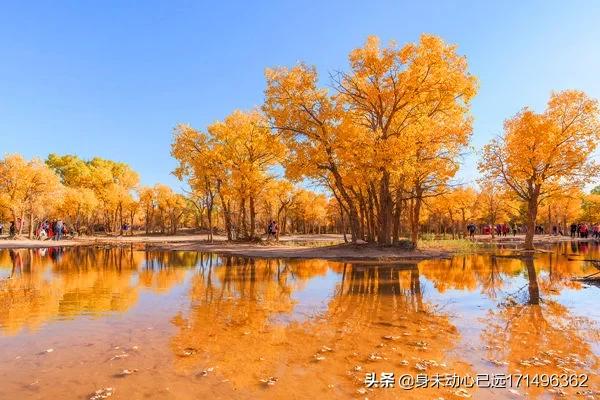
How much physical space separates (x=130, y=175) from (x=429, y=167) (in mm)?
56774

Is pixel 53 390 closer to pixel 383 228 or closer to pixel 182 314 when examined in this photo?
pixel 182 314

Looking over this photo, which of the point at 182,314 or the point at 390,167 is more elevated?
the point at 390,167

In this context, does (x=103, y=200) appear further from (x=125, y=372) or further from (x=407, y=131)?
(x=125, y=372)

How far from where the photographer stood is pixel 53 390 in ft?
15.3

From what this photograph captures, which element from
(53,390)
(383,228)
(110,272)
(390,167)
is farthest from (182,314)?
(383,228)

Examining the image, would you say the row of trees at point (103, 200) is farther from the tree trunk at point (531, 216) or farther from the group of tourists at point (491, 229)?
the group of tourists at point (491, 229)

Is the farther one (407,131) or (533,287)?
(407,131)

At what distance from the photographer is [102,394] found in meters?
4.57

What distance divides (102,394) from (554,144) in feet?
97.2

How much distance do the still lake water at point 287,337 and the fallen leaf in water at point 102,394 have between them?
Answer: 0.06 metres

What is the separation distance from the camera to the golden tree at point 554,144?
26484 mm

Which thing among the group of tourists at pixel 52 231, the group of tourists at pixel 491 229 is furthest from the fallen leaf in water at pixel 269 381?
the group of tourists at pixel 491 229

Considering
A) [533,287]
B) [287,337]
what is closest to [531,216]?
[533,287]

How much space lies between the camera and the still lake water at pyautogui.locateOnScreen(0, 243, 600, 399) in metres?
4.88
